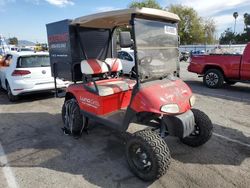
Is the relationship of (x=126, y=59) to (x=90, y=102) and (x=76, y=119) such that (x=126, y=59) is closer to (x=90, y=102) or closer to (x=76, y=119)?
(x=76, y=119)

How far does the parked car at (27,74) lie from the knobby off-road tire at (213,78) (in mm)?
6176

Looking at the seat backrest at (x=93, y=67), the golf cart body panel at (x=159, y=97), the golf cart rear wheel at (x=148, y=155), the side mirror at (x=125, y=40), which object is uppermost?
the side mirror at (x=125, y=40)

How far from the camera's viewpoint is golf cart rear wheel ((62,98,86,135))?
4.43 meters

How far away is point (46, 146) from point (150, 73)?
7.67 feet

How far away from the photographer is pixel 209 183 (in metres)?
3.08

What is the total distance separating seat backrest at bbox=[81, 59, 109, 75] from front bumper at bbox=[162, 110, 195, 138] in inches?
67.5

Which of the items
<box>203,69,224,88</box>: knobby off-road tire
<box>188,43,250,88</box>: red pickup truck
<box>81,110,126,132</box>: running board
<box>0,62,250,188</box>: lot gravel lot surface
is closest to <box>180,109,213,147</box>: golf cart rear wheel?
<box>0,62,250,188</box>: lot gravel lot surface

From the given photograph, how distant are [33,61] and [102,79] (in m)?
3.33

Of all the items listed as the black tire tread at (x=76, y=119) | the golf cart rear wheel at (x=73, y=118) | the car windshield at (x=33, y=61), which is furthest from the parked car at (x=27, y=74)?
the black tire tread at (x=76, y=119)

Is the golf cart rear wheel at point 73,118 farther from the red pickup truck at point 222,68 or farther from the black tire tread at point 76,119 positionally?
the red pickup truck at point 222,68

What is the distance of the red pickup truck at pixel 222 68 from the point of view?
27.9ft

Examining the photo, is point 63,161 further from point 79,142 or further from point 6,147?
point 6,147

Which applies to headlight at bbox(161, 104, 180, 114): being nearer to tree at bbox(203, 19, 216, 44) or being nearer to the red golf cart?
the red golf cart

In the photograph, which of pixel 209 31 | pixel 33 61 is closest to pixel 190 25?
pixel 209 31
